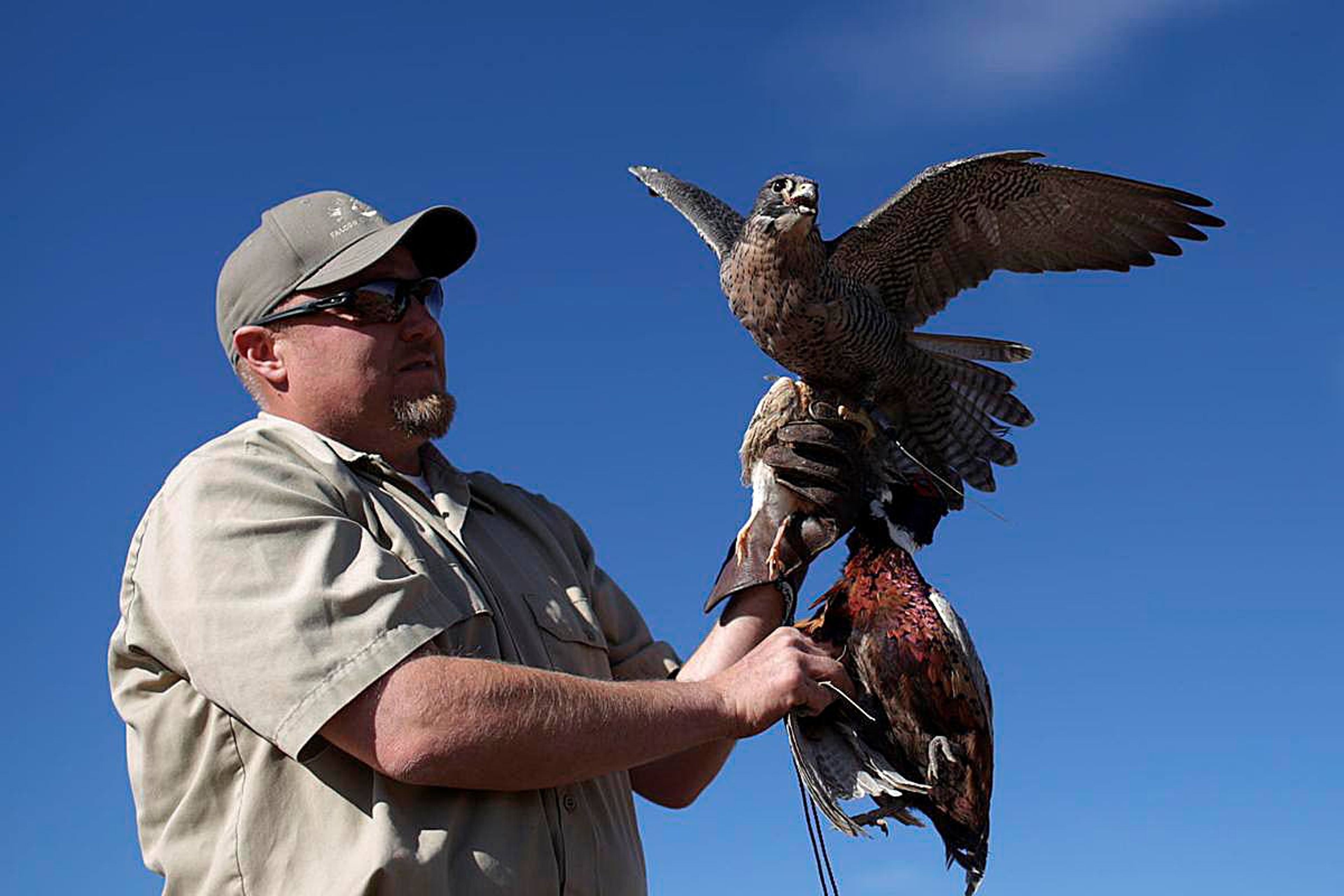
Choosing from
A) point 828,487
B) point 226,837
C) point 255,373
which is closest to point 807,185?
point 828,487

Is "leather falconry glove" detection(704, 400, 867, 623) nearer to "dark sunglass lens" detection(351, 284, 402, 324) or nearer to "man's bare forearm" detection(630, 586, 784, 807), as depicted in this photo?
"man's bare forearm" detection(630, 586, 784, 807)

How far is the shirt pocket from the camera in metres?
2.52

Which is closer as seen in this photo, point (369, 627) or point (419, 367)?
point (369, 627)

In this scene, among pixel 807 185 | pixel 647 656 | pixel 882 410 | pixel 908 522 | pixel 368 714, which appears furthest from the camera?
pixel 807 185

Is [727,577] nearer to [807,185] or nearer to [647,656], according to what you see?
[647,656]

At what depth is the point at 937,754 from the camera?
2.32 metres

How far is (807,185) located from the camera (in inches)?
144

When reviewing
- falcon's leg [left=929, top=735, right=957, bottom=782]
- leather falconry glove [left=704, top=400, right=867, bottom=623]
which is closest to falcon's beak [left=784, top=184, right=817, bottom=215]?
leather falconry glove [left=704, top=400, right=867, bottom=623]

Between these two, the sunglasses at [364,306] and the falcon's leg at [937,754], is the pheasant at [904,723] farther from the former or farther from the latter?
the sunglasses at [364,306]

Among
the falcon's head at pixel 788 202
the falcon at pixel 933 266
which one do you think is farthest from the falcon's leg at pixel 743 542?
the falcon's head at pixel 788 202

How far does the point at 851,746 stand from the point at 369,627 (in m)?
0.89

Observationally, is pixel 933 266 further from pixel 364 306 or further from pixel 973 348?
pixel 364 306

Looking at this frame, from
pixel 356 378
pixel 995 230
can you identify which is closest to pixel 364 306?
pixel 356 378

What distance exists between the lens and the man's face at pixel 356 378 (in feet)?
8.40
